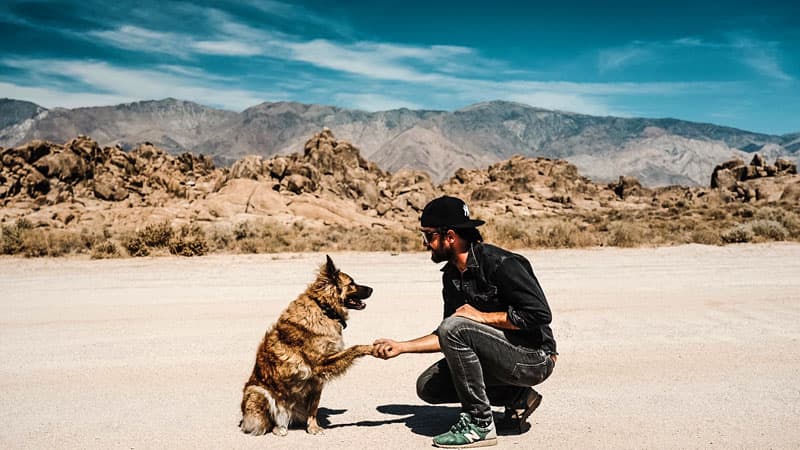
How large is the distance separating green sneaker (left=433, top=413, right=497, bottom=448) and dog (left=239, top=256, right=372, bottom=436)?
0.92 meters

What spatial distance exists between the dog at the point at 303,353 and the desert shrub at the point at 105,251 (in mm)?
15260

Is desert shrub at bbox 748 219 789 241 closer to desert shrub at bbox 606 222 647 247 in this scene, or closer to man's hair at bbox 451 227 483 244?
desert shrub at bbox 606 222 647 247

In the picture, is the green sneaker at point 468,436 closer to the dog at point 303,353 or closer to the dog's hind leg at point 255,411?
the dog at point 303,353

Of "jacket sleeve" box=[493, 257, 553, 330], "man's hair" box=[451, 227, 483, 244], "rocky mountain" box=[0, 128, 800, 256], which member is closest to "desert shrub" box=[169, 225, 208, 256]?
"rocky mountain" box=[0, 128, 800, 256]

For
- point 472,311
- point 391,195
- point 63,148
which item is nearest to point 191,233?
point 472,311

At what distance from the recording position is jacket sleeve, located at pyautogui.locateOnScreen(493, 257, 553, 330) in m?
4.60

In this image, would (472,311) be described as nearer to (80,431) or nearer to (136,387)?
(80,431)

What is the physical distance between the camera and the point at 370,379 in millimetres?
7047

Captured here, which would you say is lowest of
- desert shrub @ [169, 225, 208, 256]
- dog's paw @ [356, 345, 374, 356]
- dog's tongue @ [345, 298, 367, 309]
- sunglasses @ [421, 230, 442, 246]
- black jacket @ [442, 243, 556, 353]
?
desert shrub @ [169, 225, 208, 256]

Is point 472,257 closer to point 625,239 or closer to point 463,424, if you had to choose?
point 463,424

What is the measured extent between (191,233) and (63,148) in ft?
71.4

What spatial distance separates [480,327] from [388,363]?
314cm

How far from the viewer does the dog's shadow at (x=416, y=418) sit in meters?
5.53

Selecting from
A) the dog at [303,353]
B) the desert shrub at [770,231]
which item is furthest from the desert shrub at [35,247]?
the desert shrub at [770,231]
